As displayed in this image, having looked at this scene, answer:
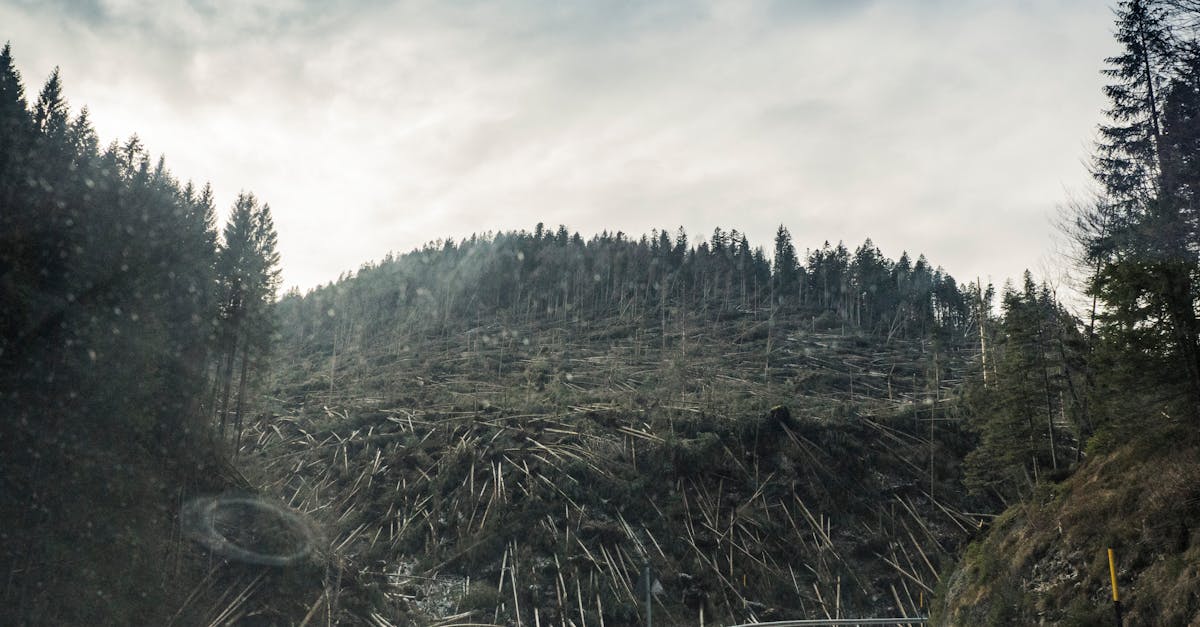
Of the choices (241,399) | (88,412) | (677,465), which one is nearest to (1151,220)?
(677,465)

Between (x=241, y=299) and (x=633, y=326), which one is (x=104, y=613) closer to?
(x=241, y=299)

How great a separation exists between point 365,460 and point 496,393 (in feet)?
43.6

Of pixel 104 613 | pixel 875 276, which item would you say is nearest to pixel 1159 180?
pixel 104 613

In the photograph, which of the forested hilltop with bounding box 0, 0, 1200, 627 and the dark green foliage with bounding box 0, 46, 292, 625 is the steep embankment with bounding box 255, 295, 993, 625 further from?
the dark green foliage with bounding box 0, 46, 292, 625

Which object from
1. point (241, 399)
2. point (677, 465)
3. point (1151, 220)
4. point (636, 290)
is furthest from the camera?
point (636, 290)

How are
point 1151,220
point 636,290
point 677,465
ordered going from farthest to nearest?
point 636,290 < point 677,465 < point 1151,220

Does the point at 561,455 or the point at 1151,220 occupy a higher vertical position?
the point at 1151,220

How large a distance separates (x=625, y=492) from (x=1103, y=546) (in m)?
23.7

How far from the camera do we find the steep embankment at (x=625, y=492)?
2966 cm

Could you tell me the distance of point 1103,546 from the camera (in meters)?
14.2

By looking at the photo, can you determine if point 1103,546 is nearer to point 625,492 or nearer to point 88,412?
point 625,492

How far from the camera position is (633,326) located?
269 feet

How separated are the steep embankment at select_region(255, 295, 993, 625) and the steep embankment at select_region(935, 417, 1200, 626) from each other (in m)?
12.5

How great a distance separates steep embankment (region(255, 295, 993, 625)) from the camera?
2966 cm
